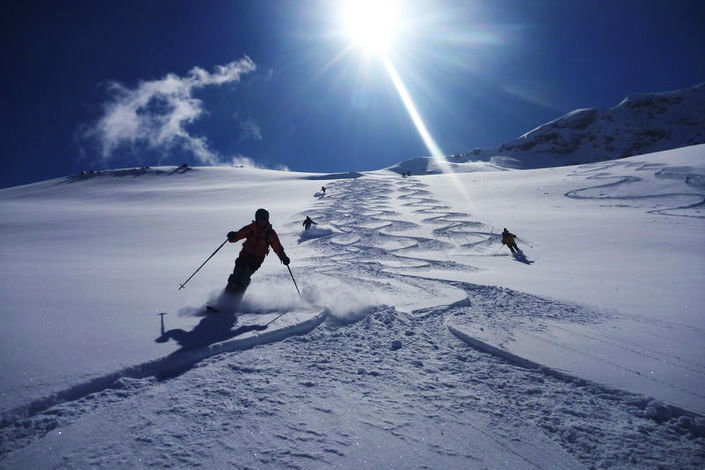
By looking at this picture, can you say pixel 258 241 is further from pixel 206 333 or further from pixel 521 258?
pixel 521 258

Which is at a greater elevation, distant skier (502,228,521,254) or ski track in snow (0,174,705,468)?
distant skier (502,228,521,254)

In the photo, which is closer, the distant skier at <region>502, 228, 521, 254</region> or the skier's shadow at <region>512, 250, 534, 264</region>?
the skier's shadow at <region>512, 250, 534, 264</region>

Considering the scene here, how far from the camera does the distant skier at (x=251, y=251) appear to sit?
5.21m

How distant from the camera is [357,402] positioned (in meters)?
2.62

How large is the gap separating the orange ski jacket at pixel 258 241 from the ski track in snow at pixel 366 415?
212 cm

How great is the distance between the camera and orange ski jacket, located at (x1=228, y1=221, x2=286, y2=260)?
5.50 metres

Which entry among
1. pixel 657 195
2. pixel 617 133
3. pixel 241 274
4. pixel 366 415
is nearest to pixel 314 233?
pixel 241 274

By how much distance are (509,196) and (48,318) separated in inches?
912

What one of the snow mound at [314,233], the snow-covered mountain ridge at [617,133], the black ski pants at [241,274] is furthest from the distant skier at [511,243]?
the snow-covered mountain ridge at [617,133]

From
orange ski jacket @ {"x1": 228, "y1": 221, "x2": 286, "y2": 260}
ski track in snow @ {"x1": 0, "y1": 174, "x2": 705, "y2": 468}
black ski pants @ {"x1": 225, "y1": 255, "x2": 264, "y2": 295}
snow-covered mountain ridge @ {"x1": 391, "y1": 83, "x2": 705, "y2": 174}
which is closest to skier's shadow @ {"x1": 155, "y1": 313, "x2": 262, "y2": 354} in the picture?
ski track in snow @ {"x1": 0, "y1": 174, "x2": 705, "y2": 468}

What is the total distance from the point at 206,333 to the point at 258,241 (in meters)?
2.10

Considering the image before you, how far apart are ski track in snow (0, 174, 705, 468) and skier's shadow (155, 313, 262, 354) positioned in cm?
36

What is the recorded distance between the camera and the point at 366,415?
2469mm

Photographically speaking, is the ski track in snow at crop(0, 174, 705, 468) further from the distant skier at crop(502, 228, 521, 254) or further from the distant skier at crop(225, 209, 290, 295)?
the distant skier at crop(502, 228, 521, 254)
